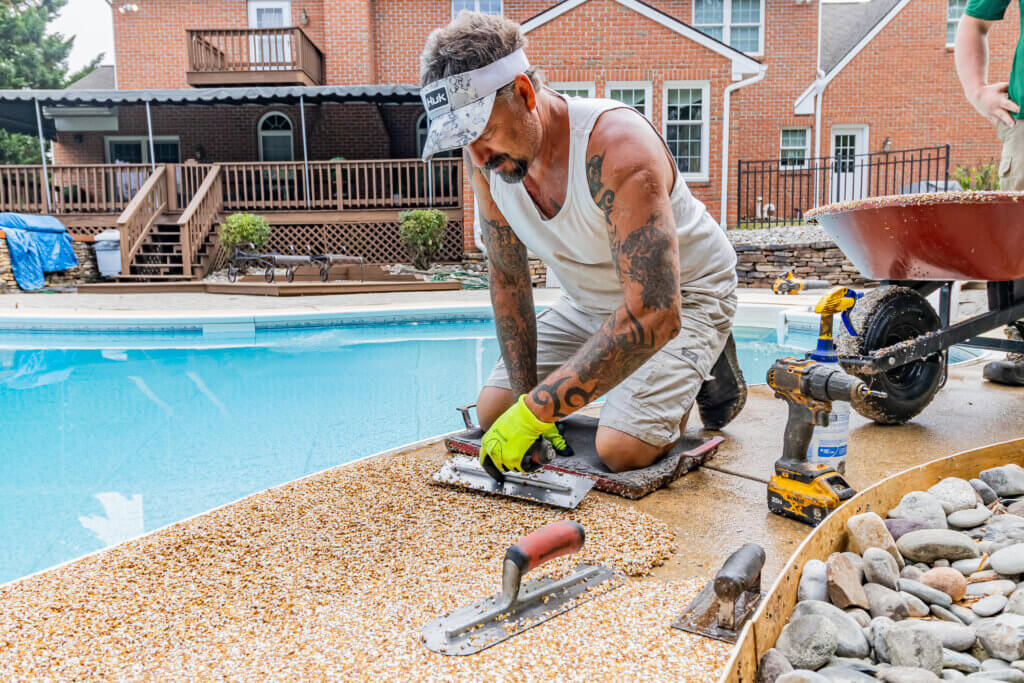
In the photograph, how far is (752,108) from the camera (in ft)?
51.7

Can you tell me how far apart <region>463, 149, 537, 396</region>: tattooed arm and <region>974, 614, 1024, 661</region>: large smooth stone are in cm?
138

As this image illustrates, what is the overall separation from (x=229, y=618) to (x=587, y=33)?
1204cm

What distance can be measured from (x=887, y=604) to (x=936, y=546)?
1.10 ft

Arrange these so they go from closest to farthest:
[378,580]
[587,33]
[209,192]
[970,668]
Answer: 1. [970,668]
2. [378,580]
3. [587,33]
4. [209,192]

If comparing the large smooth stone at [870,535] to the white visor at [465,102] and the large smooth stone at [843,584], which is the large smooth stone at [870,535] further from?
the white visor at [465,102]

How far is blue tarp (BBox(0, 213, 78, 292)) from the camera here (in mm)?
11445

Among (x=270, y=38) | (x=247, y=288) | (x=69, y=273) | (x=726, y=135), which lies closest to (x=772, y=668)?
(x=247, y=288)

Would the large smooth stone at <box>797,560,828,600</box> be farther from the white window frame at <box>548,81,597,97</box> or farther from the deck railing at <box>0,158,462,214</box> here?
the deck railing at <box>0,158,462,214</box>

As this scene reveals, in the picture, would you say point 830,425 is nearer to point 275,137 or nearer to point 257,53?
point 257,53

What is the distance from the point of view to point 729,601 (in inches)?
53.6

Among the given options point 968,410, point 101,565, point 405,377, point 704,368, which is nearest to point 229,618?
point 101,565

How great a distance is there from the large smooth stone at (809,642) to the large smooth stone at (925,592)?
1.10ft

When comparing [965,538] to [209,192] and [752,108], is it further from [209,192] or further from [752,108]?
[752,108]

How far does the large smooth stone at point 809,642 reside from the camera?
130 cm
